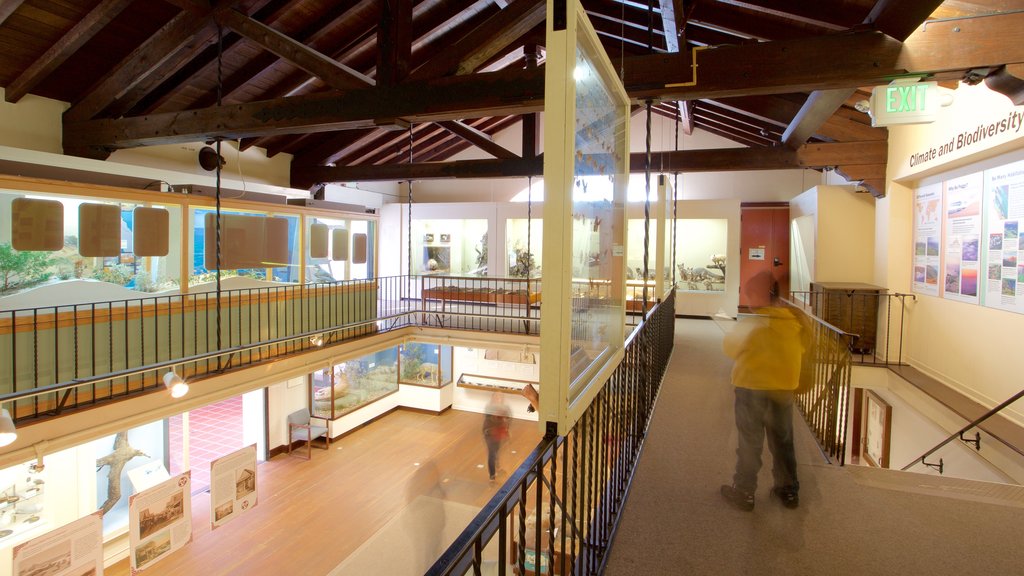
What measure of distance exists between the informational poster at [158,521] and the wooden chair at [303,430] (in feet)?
12.2

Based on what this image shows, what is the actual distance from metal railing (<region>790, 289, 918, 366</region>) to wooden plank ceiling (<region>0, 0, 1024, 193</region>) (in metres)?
1.65

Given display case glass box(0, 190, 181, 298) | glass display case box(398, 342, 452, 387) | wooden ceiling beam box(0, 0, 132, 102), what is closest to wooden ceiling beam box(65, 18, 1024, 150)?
wooden ceiling beam box(0, 0, 132, 102)

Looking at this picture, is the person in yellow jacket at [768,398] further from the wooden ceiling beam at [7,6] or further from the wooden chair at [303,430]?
the wooden chair at [303,430]

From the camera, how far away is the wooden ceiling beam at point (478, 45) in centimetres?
435

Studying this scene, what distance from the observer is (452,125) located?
841 centimetres

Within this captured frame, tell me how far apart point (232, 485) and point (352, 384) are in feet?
15.3

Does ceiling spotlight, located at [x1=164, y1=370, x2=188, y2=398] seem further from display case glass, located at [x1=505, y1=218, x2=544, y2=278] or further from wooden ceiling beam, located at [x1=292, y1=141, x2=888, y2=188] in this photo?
display case glass, located at [x1=505, y1=218, x2=544, y2=278]

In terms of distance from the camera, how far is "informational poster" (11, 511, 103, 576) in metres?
4.66

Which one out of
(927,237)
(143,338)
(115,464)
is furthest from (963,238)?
(115,464)

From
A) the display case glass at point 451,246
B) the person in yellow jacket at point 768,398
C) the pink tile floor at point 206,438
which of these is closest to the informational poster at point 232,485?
the pink tile floor at point 206,438

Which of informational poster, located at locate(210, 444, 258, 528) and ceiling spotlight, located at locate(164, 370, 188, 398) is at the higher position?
ceiling spotlight, located at locate(164, 370, 188, 398)

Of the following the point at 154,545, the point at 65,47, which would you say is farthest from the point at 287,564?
the point at 65,47

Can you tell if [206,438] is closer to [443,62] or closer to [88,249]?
[88,249]

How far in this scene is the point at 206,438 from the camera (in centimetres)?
1093
